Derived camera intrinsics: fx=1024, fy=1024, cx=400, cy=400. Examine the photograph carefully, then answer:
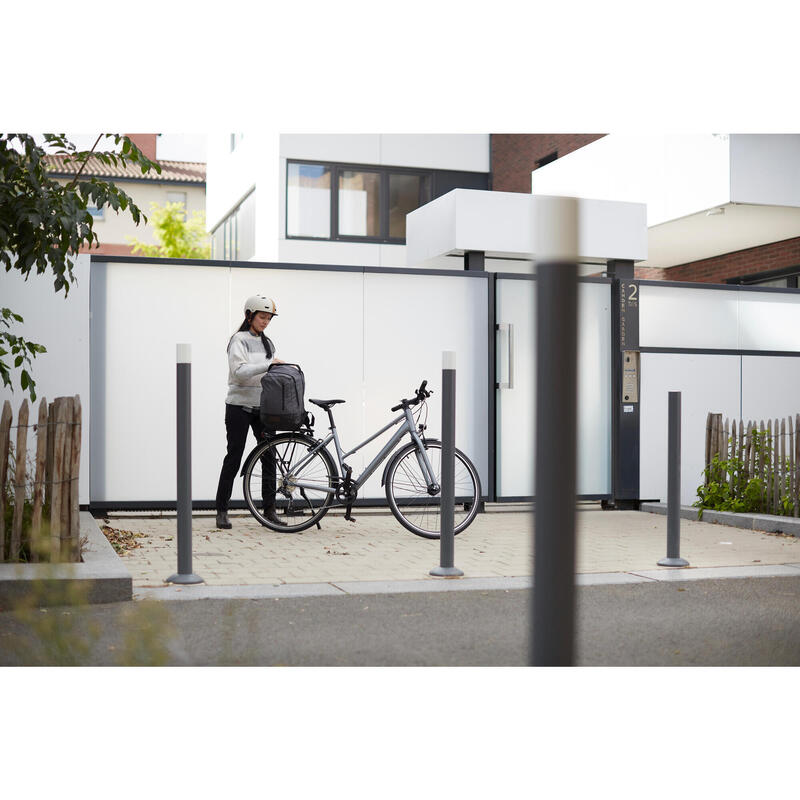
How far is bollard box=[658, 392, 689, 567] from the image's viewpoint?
22.8 ft

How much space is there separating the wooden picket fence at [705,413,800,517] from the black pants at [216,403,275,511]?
15.1 feet

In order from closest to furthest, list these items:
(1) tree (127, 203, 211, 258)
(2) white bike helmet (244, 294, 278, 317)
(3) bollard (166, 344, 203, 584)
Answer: (3) bollard (166, 344, 203, 584)
(2) white bike helmet (244, 294, 278, 317)
(1) tree (127, 203, 211, 258)

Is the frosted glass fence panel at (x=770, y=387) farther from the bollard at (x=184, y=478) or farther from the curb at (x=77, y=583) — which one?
the curb at (x=77, y=583)

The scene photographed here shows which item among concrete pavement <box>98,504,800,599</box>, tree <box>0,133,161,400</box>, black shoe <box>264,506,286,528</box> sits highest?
tree <box>0,133,161,400</box>

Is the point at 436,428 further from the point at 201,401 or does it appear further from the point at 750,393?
the point at 750,393

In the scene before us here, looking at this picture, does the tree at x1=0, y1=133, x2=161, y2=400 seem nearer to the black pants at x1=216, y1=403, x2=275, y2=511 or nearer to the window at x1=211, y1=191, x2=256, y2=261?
the black pants at x1=216, y1=403, x2=275, y2=511

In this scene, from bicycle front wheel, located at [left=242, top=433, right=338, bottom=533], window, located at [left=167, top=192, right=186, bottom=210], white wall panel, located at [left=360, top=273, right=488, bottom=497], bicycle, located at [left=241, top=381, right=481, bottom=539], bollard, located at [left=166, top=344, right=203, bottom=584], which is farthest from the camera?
window, located at [left=167, top=192, right=186, bottom=210]

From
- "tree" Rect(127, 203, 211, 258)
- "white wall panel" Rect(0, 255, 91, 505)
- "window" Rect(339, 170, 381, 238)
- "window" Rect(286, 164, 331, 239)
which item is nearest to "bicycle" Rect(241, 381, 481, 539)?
"white wall panel" Rect(0, 255, 91, 505)

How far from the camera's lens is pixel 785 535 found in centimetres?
891

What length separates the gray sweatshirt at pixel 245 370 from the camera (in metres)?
8.49

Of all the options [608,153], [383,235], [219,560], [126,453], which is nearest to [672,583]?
[219,560]

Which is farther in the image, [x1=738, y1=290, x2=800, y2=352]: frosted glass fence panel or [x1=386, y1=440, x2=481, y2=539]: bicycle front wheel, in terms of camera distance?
[x1=738, y1=290, x2=800, y2=352]: frosted glass fence panel

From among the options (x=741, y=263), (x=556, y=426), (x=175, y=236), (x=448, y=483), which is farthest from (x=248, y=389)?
(x=175, y=236)

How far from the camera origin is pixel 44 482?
6.00 m
